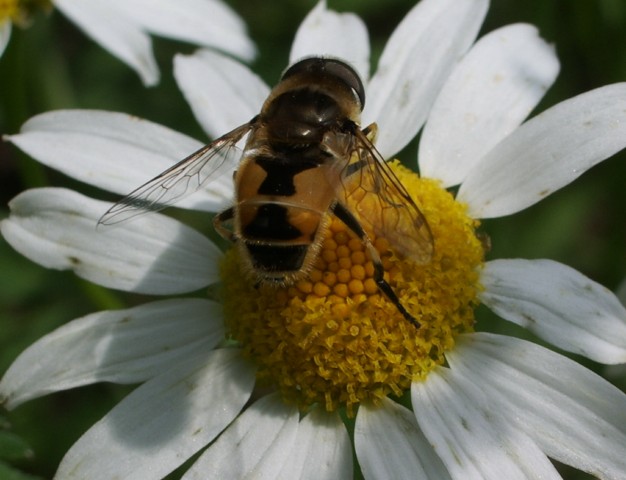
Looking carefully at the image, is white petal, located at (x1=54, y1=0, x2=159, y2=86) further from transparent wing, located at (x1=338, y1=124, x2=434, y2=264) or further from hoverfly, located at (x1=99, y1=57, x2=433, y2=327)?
transparent wing, located at (x1=338, y1=124, x2=434, y2=264)

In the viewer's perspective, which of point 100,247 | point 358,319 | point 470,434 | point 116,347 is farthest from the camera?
point 100,247

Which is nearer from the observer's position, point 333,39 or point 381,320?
point 381,320

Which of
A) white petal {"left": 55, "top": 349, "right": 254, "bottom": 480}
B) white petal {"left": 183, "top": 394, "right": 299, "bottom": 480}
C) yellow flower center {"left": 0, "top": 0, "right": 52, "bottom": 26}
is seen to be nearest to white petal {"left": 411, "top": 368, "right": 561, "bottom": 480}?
white petal {"left": 183, "top": 394, "right": 299, "bottom": 480}

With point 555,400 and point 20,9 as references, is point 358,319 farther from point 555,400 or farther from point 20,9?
point 20,9

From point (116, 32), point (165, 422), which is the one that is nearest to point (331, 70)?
point (165, 422)

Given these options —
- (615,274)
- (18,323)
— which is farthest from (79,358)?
(615,274)

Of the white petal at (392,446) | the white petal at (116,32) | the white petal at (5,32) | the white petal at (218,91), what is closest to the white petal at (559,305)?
the white petal at (392,446)
